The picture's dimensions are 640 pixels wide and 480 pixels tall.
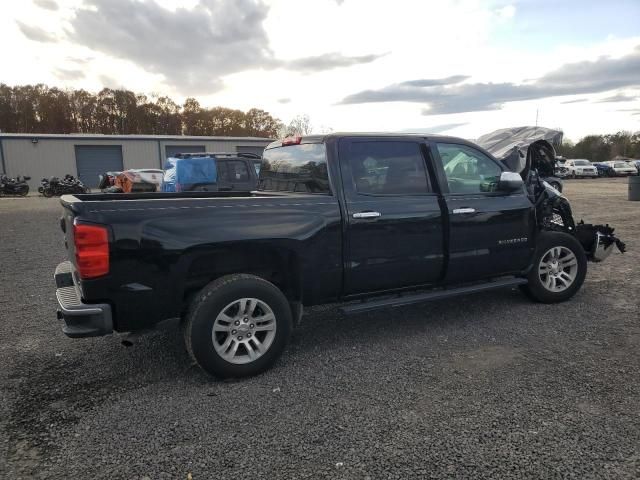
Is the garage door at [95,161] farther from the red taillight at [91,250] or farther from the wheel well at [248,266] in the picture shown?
the red taillight at [91,250]

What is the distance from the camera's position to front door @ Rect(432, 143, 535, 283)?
4500 mm

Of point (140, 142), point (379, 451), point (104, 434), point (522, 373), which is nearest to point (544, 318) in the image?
point (522, 373)

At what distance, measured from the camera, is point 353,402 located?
319 cm

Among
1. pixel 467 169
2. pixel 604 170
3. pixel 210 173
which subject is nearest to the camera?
pixel 467 169

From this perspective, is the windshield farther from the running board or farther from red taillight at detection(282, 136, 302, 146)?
the running board

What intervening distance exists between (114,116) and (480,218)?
6272 centimetres

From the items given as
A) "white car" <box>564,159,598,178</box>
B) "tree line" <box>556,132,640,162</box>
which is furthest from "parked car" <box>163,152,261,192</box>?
"tree line" <box>556,132,640,162</box>

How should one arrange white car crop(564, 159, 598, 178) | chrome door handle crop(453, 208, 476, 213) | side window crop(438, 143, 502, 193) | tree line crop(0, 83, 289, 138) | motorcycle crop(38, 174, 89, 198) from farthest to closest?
tree line crop(0, 83, 289, 138)
white car crop(564, 159, 598, 178)
motorcycle crop(38, 174, 89, 198)
side window crop(438, 143, 502, 193)
chrome door handle crop(453, 208, 476, 213)

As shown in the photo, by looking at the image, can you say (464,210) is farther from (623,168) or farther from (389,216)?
(623,168)

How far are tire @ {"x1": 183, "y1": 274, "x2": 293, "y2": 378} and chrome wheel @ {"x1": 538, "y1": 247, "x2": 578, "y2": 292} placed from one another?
124 inches

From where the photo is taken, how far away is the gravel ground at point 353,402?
2.55m

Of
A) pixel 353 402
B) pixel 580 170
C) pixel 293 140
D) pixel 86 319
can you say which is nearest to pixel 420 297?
pixel 353 402

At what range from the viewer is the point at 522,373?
3.57 m

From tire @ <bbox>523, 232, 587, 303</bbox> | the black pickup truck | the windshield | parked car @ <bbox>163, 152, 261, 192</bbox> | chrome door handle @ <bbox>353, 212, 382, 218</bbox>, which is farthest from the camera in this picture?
parked car @ <bbox>163, 152, 261, 192</bbox>
